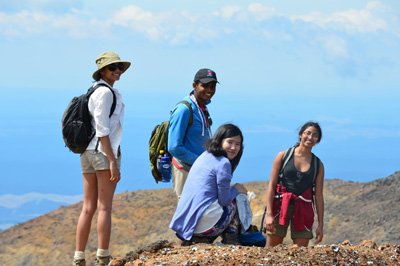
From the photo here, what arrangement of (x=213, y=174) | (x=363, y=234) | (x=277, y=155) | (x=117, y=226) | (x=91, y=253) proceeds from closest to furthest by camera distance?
(x=213, y=174)
(x=277, y=155)
(x=363, y=234)
(x=91, y=253)
(x=117, y=226)

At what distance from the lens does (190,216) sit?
26.9 ft

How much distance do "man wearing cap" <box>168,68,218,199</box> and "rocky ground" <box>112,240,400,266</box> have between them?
Result: 102cm

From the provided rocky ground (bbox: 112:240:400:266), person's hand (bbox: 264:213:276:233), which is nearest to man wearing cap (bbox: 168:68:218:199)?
person's hand (bbox: 264:213:276:233)

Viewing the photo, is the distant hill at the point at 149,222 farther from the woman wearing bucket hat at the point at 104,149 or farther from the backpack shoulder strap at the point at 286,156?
the woman wearing bucket hat at the point at 104,149

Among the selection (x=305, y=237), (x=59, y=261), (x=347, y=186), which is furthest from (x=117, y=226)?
(x=305, y=237)

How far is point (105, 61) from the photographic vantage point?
8.65 metres

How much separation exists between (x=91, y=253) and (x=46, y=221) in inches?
160

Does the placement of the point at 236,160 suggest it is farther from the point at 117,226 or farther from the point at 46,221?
the point at 46,221

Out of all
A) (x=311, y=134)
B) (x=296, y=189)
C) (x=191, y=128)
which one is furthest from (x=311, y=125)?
(x=191, y=128)

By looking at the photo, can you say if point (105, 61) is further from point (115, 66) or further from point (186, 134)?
point (186, 134)

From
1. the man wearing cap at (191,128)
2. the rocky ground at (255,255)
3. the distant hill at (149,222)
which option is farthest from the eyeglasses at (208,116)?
the distant hill at (149,222)

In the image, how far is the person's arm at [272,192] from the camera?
8734mm

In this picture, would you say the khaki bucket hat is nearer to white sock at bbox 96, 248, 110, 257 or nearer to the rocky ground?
white sock at bbox 96, 248, 110, 257

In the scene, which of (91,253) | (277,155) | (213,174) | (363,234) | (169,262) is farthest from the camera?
(91,253)
